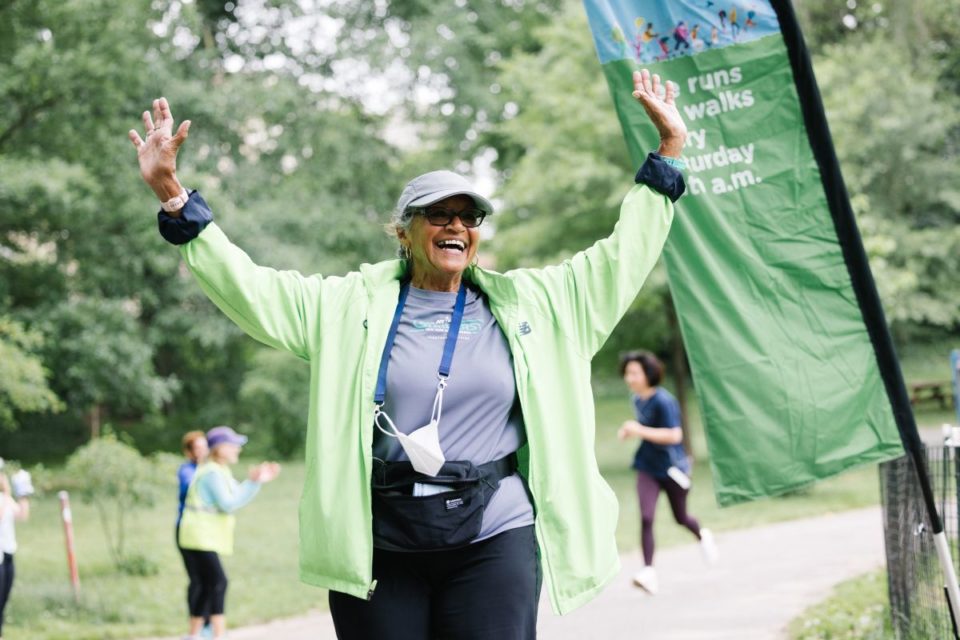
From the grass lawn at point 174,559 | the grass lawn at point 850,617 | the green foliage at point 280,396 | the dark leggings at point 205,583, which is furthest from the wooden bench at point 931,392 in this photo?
the dark leggings at point 205,583

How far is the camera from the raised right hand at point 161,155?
3.26 meters

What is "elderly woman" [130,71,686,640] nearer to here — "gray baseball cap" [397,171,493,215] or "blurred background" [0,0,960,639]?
"gray baseball cap" [397,171,493,215]

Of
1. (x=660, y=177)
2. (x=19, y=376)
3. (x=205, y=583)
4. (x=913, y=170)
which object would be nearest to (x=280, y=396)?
(x=19, y=376)

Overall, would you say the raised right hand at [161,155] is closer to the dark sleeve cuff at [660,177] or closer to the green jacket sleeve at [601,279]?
the green jacket sleeve at [601,279]

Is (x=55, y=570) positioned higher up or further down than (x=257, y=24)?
further down

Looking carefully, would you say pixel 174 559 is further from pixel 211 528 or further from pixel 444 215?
pixel 444 215

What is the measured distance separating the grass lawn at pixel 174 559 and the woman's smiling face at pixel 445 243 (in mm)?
7197

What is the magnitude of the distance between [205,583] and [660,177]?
624 centimetres

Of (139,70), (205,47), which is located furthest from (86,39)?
(205,47)

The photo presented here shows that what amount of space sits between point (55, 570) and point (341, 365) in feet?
39.1

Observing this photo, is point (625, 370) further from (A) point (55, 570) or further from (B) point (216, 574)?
(A) point (55, 570)

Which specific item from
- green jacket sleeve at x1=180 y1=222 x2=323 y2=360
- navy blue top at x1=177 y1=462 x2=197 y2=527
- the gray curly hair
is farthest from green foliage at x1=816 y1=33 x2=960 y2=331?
green jacket sleeve at x1=180 y1=222 x2=323 y2=360

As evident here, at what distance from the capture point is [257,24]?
31.1m

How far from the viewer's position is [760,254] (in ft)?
15.8
